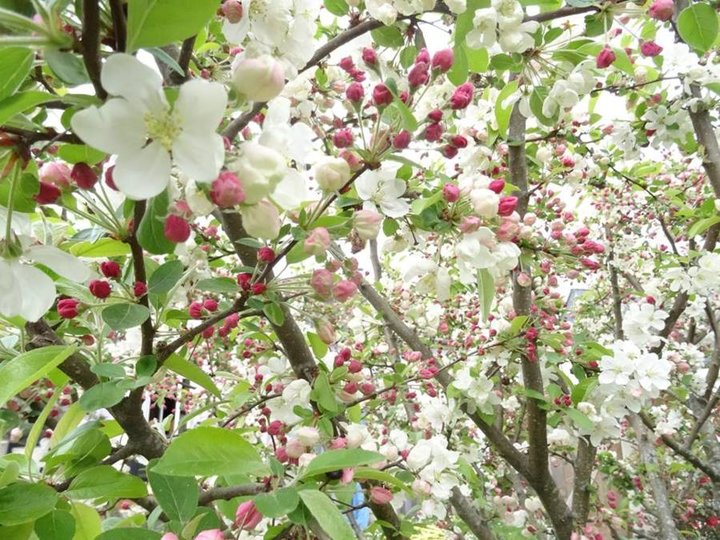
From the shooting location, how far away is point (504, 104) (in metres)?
1.25

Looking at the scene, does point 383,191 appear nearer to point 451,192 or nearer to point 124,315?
point 451,192

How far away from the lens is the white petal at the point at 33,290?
0.58 meters

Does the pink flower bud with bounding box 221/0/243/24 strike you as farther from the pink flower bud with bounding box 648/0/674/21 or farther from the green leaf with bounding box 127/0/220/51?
the pink flower bud with bounding box 648/0/674/21

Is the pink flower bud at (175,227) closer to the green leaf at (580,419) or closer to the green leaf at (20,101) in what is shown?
the green leaf at (20,101)

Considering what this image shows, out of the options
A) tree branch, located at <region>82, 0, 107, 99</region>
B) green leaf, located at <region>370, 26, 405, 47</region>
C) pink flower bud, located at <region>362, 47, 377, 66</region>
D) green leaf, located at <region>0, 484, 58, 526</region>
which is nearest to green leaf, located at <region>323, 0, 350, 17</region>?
green leaf, located at <region>370, 26, 405, 47</region>

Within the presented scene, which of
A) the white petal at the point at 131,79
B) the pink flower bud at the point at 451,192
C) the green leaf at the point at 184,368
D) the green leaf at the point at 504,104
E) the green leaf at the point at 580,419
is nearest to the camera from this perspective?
the white petal at the point at 131,79

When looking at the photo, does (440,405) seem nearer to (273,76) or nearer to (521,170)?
(521,170)

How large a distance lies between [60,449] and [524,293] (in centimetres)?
124

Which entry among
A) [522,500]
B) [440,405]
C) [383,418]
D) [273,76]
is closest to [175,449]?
[273,76]

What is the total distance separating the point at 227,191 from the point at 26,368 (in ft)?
1.39

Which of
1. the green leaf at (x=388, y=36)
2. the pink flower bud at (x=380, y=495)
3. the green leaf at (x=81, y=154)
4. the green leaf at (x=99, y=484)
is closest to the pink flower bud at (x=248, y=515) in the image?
the green leaf at (x=99, y=484)

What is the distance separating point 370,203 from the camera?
0.79 metres

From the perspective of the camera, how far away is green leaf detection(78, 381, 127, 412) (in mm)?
698

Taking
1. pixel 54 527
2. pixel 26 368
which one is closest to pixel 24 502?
pixel 54 527
